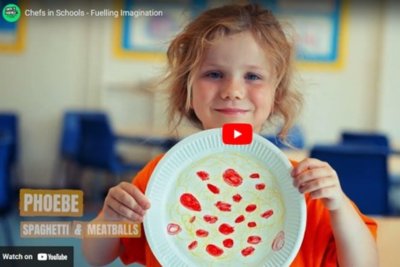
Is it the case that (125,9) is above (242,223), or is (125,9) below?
above

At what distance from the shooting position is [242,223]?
0.63 m

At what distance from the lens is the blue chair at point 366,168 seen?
1.13 m

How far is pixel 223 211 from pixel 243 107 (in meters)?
0.12

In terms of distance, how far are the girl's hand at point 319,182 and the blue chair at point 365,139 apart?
730mm

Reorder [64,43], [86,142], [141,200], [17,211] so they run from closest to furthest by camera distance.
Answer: [141,200]
[17,211]
[64,43]
[86,142]

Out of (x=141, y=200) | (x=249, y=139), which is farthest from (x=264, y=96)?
(x=141, y=200)

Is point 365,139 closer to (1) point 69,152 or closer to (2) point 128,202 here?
(1) point 69,152

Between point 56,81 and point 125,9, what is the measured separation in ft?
0.87

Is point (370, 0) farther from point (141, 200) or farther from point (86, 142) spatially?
point (86, 142)

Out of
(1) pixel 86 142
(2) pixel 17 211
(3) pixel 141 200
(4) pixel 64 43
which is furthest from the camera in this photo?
(1) pixel 86 142

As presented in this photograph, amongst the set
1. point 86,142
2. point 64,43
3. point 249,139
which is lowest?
point 86,142

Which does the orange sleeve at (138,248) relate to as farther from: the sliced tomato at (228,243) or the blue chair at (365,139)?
the blue chair at (365,139)

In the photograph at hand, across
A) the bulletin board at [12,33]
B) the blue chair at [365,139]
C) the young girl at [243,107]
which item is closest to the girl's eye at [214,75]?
the young girl at [243,107]

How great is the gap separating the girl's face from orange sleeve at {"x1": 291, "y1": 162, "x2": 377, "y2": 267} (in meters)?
0.11
